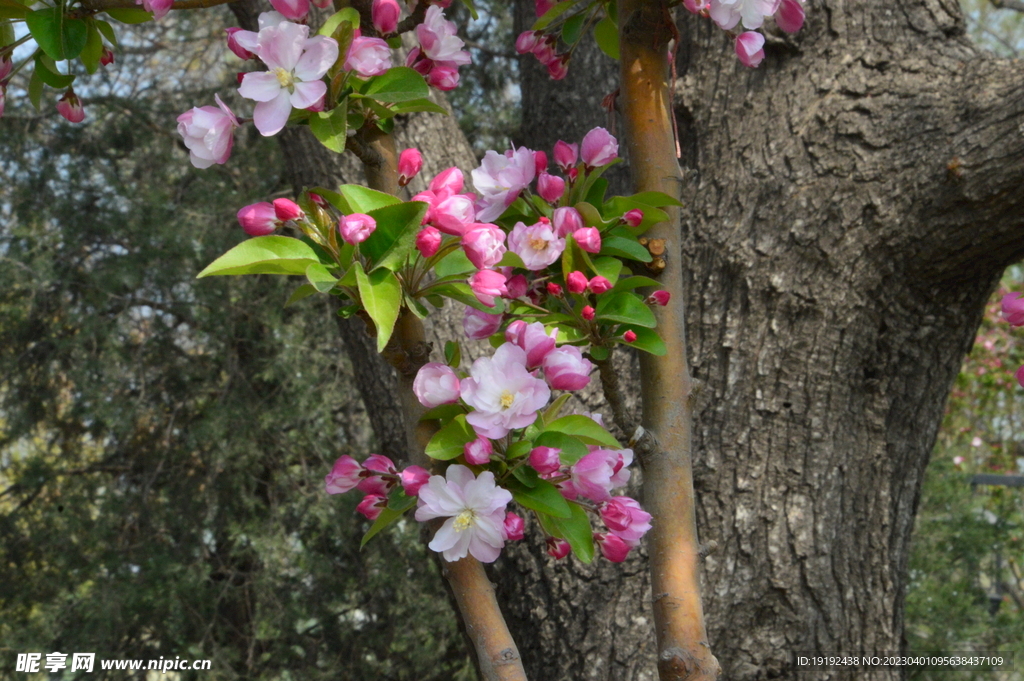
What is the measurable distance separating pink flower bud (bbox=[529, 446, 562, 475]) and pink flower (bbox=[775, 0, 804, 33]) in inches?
22.0

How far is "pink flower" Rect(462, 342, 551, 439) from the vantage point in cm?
68

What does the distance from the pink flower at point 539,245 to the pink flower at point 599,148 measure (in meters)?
0.10

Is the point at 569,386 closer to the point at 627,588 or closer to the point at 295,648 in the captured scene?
the point at 627,588

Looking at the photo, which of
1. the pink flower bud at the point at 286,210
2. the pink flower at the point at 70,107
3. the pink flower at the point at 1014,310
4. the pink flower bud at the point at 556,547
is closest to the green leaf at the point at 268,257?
the pink flower bud at the point at 286,210

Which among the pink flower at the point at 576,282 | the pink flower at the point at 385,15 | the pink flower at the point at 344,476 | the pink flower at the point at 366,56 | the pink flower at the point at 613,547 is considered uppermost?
the pink flower at the point at 385,15

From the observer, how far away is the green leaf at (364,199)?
69 cm

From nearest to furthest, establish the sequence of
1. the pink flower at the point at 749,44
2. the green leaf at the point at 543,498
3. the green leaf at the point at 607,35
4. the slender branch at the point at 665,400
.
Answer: the green leaf at the point at 543,498
the slender branch at the point at 665,400
the pink flower at the point at 749,44
the green leaf at the point at 607,35

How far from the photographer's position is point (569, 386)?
75 cm

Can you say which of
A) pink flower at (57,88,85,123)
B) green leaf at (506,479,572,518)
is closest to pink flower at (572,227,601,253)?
green leaf at (506,479,572,518)

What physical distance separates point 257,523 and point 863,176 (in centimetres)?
192

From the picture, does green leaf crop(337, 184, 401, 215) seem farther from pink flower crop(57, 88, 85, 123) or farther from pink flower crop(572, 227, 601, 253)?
pink flower crop(57, 88, 85, 123)

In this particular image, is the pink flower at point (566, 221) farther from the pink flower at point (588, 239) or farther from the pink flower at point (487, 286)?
the pink flower at point (487, 286)

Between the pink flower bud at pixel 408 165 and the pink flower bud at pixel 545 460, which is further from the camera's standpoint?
the pink flower bud at pixel 408 165

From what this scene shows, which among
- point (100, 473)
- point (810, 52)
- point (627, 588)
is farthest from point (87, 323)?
point (810, 52)
